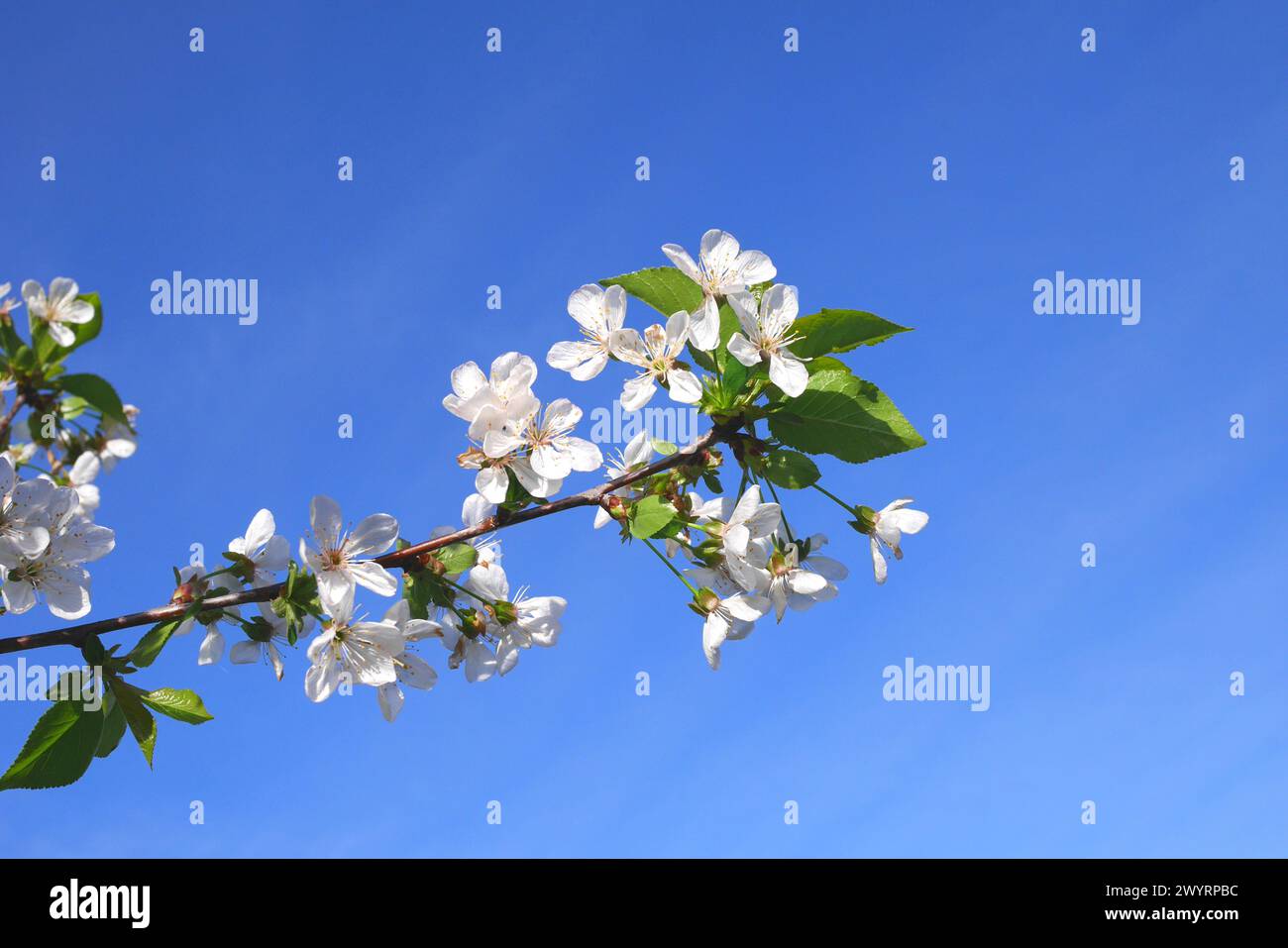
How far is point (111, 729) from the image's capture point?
2174 mm

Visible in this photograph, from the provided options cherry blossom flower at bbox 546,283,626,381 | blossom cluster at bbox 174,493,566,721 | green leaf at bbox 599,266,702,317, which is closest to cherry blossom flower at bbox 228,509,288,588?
blossom cluster at bbox 174,493,566,721

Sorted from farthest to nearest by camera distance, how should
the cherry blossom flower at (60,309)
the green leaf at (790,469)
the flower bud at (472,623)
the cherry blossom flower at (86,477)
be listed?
the cherry blossom flower at (86,477), the cherry blossom flower at (60,309), the flower bud at (472,623), the green leaf at (790,469)

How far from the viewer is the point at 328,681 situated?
2076 mm

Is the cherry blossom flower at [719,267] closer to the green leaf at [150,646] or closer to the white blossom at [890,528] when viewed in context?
the white blossom at [890,528]

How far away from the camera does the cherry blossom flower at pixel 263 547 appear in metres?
2.30

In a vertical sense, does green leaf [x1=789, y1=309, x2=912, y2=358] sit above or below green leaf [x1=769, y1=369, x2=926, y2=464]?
above

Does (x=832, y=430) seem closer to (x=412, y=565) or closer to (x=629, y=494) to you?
(x=629, y=494)

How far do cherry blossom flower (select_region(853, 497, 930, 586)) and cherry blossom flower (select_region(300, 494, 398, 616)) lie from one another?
1.20m

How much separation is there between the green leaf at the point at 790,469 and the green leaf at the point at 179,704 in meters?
1.41

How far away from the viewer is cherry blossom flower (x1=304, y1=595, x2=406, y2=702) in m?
2.04

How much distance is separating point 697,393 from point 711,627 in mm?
554

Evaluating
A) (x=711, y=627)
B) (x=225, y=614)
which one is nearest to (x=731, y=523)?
(x=711, y=627)

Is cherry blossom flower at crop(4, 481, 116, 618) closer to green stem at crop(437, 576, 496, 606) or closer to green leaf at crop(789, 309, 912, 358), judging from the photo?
green stem at crop(437, 576, 496, 606)

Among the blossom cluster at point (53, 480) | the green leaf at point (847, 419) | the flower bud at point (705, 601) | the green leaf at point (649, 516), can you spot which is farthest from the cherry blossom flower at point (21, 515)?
the green leaf at point (847, 419)
